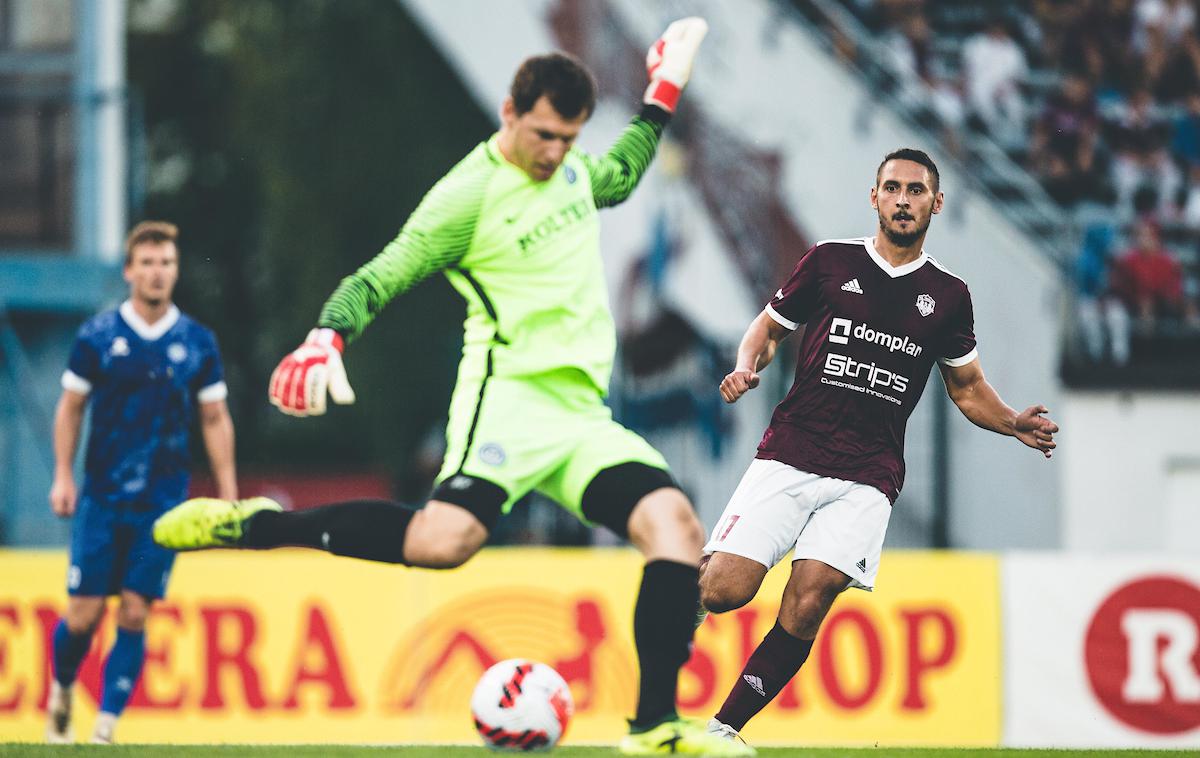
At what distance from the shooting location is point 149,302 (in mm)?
8914

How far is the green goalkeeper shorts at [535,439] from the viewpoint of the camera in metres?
6.62

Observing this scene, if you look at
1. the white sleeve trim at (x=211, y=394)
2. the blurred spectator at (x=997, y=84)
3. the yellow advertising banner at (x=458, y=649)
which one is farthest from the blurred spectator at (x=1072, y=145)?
the white sleeve trim at (x=211, y=394)

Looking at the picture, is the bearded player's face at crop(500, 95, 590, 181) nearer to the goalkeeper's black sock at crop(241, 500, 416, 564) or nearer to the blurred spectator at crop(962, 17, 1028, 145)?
the goalkeeper's black sock at crop(241, 500, 416, 564)

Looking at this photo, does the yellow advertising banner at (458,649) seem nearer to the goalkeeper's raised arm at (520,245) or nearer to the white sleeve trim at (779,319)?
the white sleeve trim at (779,319)

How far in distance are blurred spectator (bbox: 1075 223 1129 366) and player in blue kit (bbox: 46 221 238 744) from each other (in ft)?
31.8

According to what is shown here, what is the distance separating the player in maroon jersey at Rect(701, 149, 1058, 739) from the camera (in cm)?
681

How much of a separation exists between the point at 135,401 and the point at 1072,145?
11.1 metres

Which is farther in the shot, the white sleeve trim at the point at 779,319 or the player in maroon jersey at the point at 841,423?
the white sleeve trim at the point at 779,319

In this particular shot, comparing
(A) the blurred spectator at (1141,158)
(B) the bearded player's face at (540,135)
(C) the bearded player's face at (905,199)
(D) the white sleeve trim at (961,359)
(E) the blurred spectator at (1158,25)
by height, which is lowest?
(D) the white sleeve trim at (961,359)

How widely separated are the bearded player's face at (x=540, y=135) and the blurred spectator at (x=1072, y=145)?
11.6 metres

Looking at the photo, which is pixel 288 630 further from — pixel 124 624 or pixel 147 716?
pixel 124 624

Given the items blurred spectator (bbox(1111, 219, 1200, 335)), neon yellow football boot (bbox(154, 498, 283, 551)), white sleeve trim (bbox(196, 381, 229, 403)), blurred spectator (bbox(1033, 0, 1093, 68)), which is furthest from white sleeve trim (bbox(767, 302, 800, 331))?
blurred spectator (bbox(1033, 0, 1093, 68))

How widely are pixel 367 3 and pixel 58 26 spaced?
11845 millimetres

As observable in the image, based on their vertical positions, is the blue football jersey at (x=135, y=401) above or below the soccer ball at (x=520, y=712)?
above
